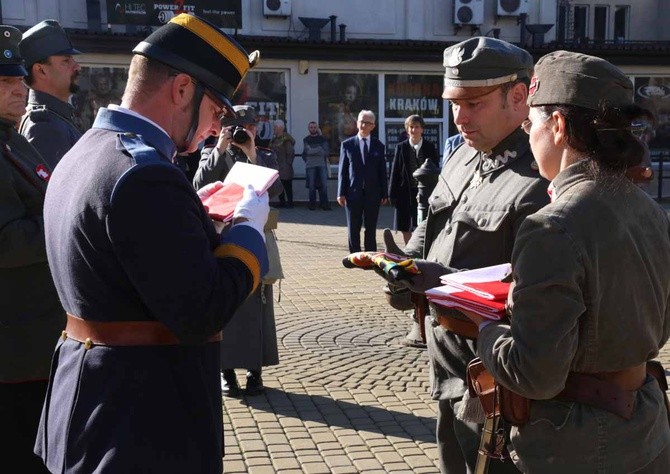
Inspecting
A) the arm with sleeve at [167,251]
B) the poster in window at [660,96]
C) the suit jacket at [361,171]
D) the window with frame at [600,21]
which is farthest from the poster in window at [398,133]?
the arm with sleeve at [167,251]

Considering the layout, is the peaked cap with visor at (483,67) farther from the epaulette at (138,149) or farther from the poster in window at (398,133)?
the poster in window at (398,133)

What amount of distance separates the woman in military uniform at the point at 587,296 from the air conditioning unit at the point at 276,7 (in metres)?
19.0

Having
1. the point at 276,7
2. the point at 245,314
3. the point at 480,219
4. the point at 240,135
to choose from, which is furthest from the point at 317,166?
the point at 480,219

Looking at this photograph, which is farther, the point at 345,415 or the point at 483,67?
the point at 345,415

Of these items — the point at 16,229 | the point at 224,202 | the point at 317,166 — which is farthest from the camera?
the point at 317,166

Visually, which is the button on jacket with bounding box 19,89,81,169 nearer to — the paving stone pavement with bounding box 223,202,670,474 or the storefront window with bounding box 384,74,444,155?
the paving stone pavement with bounding box 223,202,670,474

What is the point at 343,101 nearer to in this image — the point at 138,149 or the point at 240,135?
the point at 240,135

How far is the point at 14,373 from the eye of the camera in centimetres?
319

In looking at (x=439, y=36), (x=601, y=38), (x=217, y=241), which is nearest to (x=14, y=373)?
(x=217, y=241)

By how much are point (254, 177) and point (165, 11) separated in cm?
1820

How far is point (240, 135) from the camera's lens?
19.7ft

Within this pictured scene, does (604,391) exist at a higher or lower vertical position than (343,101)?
higher

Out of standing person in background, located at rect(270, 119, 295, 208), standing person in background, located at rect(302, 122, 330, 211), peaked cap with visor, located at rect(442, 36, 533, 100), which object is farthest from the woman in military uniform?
standing person in background, located at rect(302, 122, 330, 211)

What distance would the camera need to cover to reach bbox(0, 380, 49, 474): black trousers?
10.6 feet
